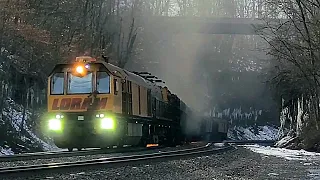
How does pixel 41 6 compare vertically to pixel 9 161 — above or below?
above

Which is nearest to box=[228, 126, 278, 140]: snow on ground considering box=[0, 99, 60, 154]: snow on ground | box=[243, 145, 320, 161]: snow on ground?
box=[0, 99, 60, 154]: snow on ground

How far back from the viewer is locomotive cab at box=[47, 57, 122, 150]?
17.8 metres

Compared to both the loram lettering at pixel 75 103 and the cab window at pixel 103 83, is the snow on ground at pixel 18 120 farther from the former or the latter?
the cab window at pixel 103 83

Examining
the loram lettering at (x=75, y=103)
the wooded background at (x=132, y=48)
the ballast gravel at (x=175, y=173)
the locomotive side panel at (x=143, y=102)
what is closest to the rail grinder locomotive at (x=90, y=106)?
the loram lettering at (x=75, y=103)

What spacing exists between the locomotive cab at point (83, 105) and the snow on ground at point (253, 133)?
153ft

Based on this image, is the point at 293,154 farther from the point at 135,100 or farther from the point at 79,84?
the point at 79,84

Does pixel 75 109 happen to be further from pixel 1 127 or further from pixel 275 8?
pixel 275 8

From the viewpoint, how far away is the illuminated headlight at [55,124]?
1795 cm

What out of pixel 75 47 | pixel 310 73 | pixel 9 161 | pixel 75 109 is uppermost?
pixel 75 47

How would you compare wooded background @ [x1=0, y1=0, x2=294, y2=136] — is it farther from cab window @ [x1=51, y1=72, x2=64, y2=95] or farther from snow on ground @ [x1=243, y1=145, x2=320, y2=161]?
snow on ground @ [x1=243, y1=145, x2=320, y2=161]

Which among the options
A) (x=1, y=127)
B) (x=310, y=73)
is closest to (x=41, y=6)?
(x=1, y=127)

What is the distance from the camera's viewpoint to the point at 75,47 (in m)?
31.2

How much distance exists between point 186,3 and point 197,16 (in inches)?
81.5

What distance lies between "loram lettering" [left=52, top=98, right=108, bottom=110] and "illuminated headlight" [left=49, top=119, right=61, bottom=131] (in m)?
0.53
